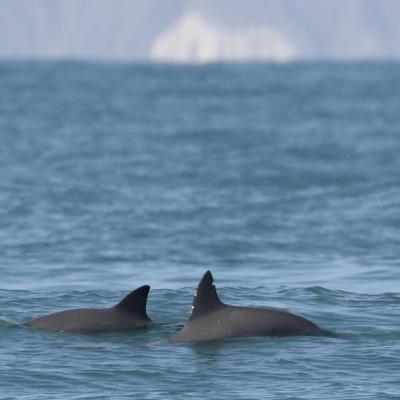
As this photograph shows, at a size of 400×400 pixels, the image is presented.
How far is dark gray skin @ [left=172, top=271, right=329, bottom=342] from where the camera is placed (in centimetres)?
1477

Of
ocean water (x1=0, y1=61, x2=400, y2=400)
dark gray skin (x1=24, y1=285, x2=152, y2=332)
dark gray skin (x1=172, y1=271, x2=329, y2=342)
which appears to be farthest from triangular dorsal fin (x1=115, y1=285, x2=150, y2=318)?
dark gray skin (x1=172, y1=271, x2=329, y2=342)

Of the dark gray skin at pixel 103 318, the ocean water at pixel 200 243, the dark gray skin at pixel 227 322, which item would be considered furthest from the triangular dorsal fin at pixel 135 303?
the dark gray skin at pixel 227 322

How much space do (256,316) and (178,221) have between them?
44.1 feet

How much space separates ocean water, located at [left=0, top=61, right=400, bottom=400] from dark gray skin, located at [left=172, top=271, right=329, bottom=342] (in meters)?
0.15

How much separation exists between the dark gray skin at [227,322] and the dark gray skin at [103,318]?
76cm

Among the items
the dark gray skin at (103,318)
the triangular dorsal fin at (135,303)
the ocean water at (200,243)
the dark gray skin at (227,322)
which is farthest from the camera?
the triangular dorsal fin at (135,303)

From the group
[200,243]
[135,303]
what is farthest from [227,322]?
[200,243]

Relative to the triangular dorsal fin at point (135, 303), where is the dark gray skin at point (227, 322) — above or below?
below

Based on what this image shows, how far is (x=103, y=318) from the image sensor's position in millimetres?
15508

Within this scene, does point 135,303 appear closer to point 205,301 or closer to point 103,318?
point 103,318

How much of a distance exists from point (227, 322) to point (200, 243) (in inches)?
412

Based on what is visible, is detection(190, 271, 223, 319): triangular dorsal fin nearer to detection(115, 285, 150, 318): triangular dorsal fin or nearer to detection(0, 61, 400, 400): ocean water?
detection(0, 61, 400, 400): ocean water

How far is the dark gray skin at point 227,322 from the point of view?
1477cm

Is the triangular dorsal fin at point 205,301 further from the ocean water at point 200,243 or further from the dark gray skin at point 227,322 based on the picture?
the ocean water at point 200,243
